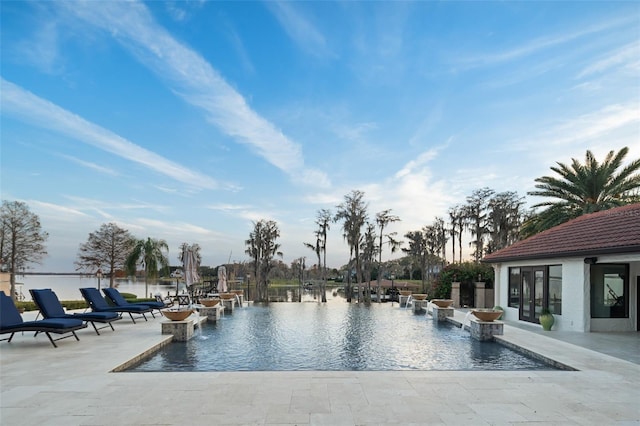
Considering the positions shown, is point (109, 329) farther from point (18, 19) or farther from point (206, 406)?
point (18, 19)

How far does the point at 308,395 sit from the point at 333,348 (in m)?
3.98

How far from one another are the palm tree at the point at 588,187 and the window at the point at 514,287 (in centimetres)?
649

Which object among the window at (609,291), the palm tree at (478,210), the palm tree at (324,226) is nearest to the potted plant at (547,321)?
the window at (609,291)

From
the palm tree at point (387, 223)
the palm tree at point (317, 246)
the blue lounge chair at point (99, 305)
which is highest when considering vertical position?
the palm tree at point (387, 223)

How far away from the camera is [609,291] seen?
451 inches

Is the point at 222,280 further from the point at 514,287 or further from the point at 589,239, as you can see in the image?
the point at 589,239

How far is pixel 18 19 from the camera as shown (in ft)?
32.5

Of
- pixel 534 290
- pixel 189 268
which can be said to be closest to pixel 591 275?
pixel 534 290

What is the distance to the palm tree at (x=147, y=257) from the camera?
82.0 ft

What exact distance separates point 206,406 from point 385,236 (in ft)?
89.8

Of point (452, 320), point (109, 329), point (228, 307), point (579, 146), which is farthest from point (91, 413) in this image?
point (579, 146)

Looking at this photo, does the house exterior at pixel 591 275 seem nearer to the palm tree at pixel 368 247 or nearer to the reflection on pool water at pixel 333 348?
the reflection on pool water at pixel 333 348

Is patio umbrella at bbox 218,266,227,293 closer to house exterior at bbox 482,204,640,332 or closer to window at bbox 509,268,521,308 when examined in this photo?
window at bbox 509,268,521,308

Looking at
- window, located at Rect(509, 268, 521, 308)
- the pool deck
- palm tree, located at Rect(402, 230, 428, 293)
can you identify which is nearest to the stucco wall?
window, located at Rect(509, 268, 521, 308)
